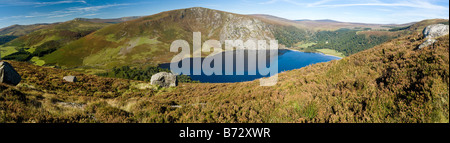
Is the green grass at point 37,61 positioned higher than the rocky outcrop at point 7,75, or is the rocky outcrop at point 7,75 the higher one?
the rocky outcrop at point 7,75

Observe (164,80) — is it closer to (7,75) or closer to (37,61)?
(7,75)

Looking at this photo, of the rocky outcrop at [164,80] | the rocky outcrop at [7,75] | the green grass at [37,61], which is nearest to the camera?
the rocky outcrop at [7,75]

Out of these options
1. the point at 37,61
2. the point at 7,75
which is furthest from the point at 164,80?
the point at 37,61

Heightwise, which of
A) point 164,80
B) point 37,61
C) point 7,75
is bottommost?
point 37,61

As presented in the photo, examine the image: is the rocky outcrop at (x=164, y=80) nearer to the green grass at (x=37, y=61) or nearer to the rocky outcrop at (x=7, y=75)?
the rocky outcrop at (x=7, y=75)

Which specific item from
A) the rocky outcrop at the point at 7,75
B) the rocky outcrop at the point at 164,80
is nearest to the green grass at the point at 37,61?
the rocky outcrop at the point at 164,80

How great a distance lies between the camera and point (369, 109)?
5570mm

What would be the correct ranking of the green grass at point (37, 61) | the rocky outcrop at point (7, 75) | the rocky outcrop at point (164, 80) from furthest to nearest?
the green grass at point (37, 61), the rocky outcrop at point (164, 80), the rocky outcrop at point (7, 75)

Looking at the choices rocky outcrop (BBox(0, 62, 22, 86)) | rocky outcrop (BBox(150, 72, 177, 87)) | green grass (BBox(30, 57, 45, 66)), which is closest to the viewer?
rocky outcrop (BBox(0, 62, 22, 86))

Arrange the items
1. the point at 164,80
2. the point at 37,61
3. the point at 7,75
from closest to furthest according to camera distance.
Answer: the point at 7,75 → the point at 164,80 → the point at 37,61

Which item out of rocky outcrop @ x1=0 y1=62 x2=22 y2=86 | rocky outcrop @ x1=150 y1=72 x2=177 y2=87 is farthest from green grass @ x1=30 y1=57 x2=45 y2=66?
rocky outcrop @ x1=0 y1=62 x2=22 y2=86

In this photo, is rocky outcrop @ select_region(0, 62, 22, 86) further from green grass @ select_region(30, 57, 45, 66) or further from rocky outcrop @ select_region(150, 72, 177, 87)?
green grass @ select_region(30, 57, 45, 66)
